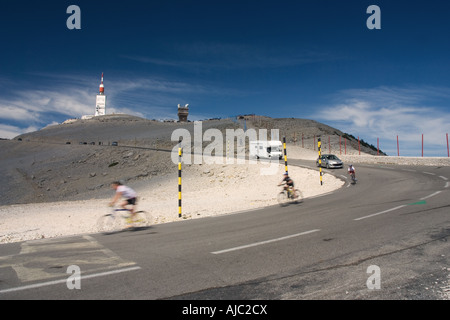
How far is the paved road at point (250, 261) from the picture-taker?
3.93 meters

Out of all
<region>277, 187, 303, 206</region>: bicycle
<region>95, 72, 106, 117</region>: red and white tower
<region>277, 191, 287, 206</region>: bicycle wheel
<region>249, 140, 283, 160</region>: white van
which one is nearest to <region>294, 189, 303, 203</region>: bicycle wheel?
<region>277, 187, 303, 206</region>: bicycle

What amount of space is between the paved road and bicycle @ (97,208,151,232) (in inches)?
27.1

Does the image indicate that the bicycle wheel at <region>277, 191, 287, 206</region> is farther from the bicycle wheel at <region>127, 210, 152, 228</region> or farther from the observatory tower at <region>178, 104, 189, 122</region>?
the observatory tower at <region>178, 104, 189, 122</region>

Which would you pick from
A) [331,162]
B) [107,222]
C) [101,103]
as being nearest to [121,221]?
[107,222]

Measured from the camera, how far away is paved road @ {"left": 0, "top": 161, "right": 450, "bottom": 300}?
3.93 m

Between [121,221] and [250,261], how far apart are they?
5.54 meters

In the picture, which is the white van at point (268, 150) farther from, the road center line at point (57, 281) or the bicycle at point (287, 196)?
the road center line at point (57, 281)

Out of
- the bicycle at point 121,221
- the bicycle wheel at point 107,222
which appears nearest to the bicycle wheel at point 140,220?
the bicycle at point 121,221

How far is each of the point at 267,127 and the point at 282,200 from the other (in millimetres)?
67636

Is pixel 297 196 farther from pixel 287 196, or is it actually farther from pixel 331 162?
pixel 331 162

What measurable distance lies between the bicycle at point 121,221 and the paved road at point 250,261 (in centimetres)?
69

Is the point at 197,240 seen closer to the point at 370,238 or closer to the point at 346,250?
the point at 346,250
